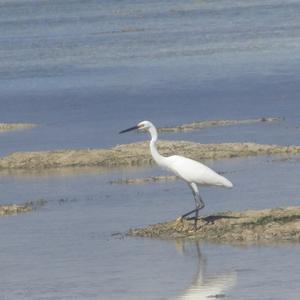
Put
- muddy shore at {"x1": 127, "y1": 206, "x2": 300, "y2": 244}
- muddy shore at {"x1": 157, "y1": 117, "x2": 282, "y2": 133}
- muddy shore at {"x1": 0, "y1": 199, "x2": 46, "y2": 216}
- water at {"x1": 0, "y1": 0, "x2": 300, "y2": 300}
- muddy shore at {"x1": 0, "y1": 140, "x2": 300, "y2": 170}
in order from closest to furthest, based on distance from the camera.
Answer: water at {"x1": 0, "y1": 0, "x2": 300, "y2": 300}
muddy shore at {"x1": 127, "y1": 206, "x2": 300, "y2": 244}
muddy shore at {"x1": 0, "y1": 199, "x2": 46, "y2": 216}
muddy shore at {"x1": 0, "y1": 140, "x2": 300, "y2": 170}
muddy shore at {"x1": 157, "y1": 117, "x2": 282, "y2": 133}

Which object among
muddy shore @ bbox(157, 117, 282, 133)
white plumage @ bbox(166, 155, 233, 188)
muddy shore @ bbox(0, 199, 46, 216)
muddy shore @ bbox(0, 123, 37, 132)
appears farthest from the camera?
muddy shore @ bbox(0, 123, 37, 132)

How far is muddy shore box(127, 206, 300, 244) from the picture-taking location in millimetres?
17938

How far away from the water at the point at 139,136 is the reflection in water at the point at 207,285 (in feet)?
0.06

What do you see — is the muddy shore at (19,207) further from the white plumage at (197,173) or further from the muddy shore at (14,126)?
the muddy shore at (14,126)

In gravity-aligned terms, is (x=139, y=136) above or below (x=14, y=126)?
below

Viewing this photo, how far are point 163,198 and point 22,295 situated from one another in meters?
6.88

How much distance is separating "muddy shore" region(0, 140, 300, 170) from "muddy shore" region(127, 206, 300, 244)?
24.7ft

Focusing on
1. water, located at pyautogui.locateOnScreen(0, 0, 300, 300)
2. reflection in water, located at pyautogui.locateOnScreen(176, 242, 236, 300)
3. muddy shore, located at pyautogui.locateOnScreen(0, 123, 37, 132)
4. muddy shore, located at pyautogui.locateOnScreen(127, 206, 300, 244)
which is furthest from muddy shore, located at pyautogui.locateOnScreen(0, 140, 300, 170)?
reflection in water, located at pyautogui.locateOnScreen(176, 242, 236, 300)

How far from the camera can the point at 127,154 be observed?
90.2ft

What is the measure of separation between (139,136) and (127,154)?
4.33 m

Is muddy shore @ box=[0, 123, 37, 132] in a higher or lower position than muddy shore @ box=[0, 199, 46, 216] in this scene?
higher

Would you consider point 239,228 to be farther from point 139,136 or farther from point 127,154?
point 139,136

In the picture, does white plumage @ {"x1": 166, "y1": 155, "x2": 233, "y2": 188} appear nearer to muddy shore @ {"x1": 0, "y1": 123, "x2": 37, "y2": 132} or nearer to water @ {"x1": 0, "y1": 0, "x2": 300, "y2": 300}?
water @ {"x1": 0, "y1": 0, "x2": 300, "y2": 300}

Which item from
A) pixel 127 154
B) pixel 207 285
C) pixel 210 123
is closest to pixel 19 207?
pixel 127 154
